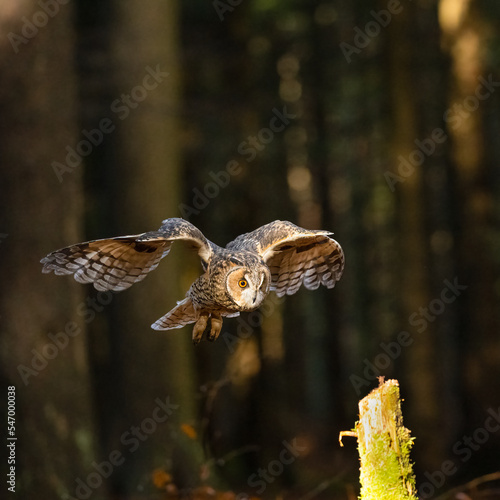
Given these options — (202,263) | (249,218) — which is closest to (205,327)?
(202,263)

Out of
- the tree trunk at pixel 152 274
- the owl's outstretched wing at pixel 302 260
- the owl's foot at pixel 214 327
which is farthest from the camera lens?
the tree trunk at pixel 152 274

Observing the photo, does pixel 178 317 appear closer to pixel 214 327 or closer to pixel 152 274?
pixel 214 327

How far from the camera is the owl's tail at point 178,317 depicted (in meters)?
4.92

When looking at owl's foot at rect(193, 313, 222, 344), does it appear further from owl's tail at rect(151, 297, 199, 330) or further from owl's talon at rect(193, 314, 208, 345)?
owl's tail at rect(151, 297, 199, 330)

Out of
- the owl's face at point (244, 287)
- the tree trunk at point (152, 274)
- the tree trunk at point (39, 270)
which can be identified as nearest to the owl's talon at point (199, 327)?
the owl's face at point (244, 287)

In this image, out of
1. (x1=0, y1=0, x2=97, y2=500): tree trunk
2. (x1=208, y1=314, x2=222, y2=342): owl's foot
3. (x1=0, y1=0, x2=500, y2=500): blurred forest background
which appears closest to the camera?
(x1=208, y1=314, x2=222, y2=342): owl's foot

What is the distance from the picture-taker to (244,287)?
418 cm

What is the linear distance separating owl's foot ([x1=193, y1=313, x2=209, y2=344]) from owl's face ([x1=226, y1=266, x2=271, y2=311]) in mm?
618

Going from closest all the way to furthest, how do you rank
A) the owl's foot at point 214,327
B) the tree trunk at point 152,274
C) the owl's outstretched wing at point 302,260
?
the owl's foot at point 214,327 → the owl's outstretched wing at point 302,260 → the tree trunk at point 152,274

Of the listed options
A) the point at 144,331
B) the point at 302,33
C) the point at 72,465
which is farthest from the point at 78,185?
the point at 302,33

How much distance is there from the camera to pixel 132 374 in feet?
23.2

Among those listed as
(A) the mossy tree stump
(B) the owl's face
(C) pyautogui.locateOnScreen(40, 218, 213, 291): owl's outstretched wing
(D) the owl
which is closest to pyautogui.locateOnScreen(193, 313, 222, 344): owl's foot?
(D) the owl

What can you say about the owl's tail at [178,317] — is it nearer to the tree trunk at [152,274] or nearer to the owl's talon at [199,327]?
the owl's talon at [199,327]

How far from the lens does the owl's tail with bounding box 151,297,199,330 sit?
4922mm
